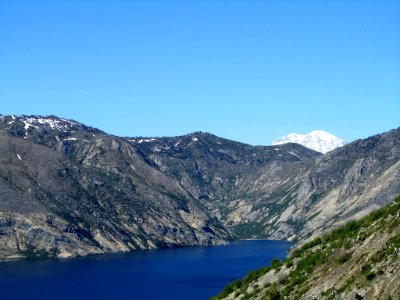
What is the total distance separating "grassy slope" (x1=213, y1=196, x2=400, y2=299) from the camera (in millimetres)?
35188

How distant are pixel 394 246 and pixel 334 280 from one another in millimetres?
4676

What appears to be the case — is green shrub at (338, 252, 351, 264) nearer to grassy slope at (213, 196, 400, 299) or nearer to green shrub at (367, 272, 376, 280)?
grassy slope at (213, 196, 400, 299)

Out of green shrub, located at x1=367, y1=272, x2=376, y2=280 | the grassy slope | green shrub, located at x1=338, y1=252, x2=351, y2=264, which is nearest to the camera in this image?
the grassy slope

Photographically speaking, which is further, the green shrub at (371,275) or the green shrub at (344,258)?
the green shrub at (344,258)

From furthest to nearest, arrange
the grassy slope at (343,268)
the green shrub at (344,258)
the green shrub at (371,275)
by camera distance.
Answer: the green shrub at (344,258), the green shrub at (371,275), the grassy slope at (343,268)

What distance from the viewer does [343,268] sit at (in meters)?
39.8

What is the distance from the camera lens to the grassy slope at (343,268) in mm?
35188

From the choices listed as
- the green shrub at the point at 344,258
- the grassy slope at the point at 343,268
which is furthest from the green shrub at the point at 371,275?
the green shrub at the point at 344,258

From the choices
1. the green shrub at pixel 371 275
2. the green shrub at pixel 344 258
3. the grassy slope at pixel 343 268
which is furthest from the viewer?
the green shrub at pixel 344 258

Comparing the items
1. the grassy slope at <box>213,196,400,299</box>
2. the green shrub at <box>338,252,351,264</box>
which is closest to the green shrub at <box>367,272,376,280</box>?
the grassy slope at <box>213,196,400,299</box>

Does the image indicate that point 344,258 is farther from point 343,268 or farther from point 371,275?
point 371,275

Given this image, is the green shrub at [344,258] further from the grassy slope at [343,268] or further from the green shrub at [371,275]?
the green shrub at [371,275]

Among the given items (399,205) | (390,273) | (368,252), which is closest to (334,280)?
(368,252)

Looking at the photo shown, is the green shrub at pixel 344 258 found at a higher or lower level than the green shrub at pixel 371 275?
higher
